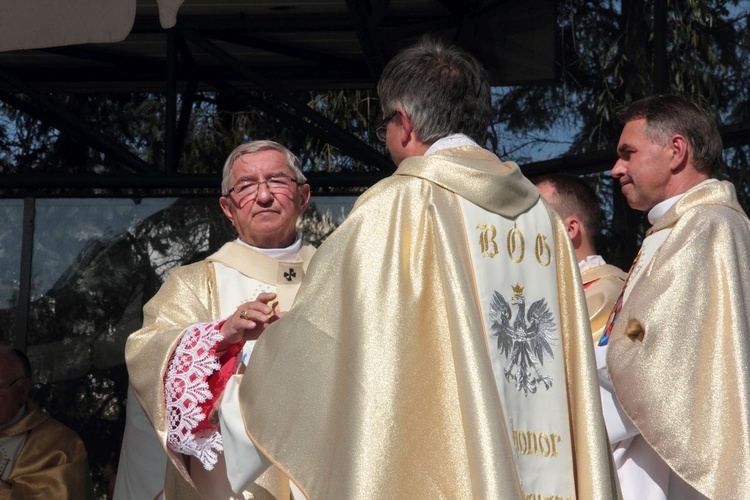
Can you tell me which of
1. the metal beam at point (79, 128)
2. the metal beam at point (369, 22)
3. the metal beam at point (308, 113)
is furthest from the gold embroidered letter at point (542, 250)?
the metal beam at point (79, 128)

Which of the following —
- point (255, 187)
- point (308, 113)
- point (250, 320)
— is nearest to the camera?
point (250, 320)

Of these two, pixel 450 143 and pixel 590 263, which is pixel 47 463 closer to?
pixel 590 263

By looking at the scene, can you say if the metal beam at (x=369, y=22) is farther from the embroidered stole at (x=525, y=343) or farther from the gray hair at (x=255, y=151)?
the embroidered stole at (x=525, y=343)

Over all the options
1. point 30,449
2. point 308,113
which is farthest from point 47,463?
point 308,113

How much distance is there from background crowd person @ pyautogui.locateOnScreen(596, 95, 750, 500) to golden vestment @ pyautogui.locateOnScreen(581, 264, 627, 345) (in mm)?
399

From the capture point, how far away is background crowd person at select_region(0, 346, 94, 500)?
5895 millimetres

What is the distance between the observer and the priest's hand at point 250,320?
11.4ft

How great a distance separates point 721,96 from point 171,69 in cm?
265

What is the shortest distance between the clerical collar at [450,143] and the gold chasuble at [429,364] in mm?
31

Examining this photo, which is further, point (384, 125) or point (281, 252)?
point (281, 252)

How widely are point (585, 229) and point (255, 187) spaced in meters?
1.30

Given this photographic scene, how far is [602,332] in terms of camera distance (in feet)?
14.3

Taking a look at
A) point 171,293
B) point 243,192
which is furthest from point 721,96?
point 171,293

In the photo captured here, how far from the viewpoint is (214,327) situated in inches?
149
